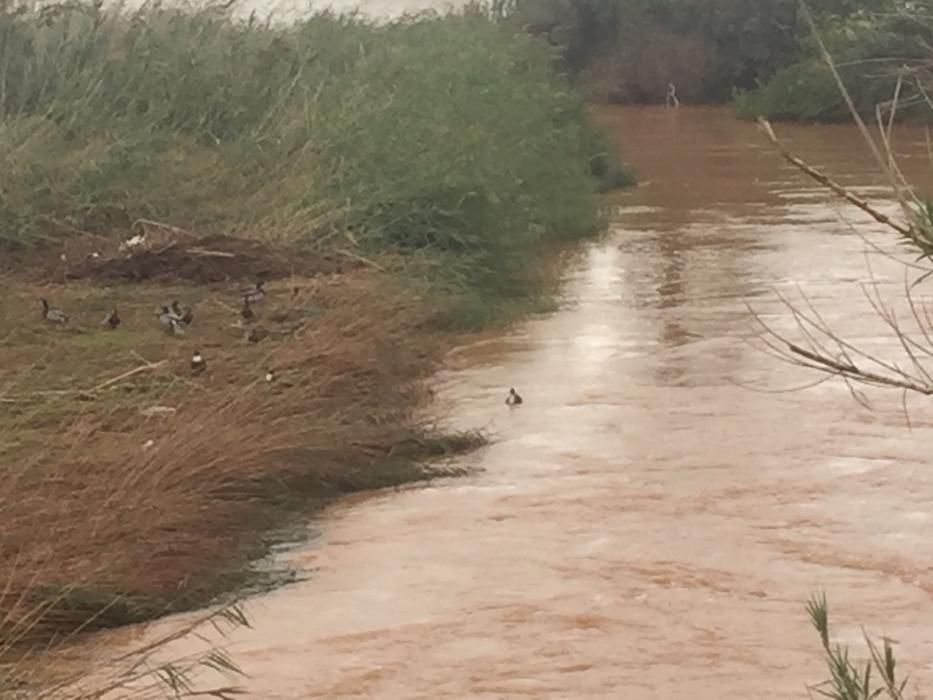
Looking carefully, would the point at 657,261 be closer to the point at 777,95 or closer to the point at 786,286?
the point at 786,286

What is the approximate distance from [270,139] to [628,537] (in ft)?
25.0

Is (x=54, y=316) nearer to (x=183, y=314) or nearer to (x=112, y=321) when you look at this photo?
(x=112, y=321)

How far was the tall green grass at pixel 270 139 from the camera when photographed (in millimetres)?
12766

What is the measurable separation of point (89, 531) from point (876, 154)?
441 centimetres

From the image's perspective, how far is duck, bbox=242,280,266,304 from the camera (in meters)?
10.5

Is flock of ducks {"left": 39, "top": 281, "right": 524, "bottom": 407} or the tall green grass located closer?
flock of ducks {"left": 39, "top": 281, "right": 524, "bottom": 407}

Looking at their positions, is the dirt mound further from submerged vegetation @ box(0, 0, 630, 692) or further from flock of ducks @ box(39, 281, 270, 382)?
flock of ducks @ box(39, 281, 270, 382)

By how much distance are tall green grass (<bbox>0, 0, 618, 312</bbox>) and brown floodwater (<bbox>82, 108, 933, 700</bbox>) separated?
1.48m

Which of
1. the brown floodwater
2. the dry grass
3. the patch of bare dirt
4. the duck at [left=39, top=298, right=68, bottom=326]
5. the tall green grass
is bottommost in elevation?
the brown floodwater

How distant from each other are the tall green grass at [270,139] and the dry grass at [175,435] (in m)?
1.62

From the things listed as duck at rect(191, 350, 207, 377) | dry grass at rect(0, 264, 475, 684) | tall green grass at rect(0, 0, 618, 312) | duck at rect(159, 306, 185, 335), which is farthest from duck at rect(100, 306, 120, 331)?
tall green grass at rect(0, 0, 618, 312)

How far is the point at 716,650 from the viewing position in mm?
6219

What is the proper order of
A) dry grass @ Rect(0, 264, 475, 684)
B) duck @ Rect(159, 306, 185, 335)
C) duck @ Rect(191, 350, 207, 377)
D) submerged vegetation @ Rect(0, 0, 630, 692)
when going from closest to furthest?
dry grass @ Rect(0, 264, 475, 684), submerged vegetation @ Rect(0, 0, 630, 692), duck @ Rect(191, 350, 207, 377), duck @ Rect(159, 306, 185, 335)

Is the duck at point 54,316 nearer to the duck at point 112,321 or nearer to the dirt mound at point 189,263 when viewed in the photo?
the duck at point 112,321
